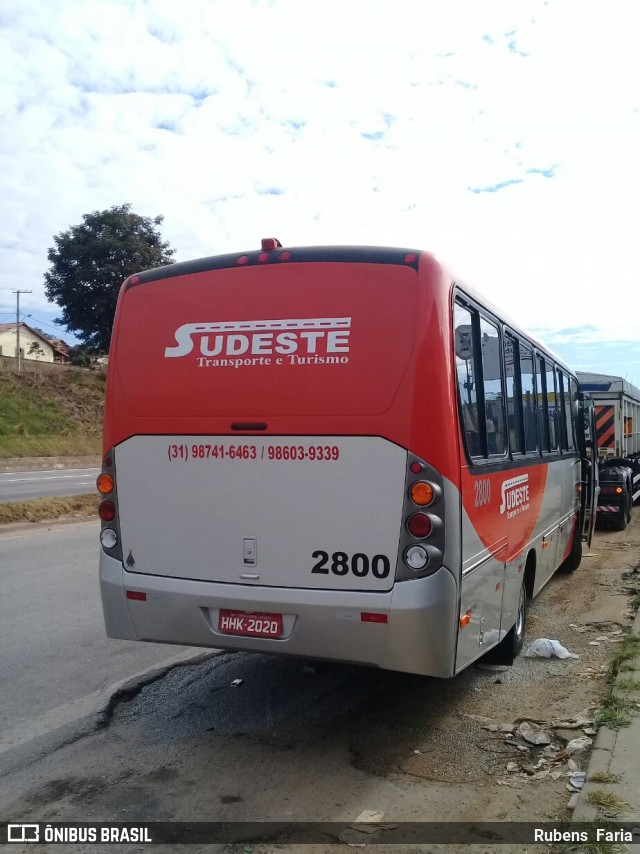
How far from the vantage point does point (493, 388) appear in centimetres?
591

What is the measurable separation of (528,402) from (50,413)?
40.3 metres

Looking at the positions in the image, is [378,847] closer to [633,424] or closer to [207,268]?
[207,268]

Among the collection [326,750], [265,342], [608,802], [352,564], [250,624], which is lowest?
[326,750]

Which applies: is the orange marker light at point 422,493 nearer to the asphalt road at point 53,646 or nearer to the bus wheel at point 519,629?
the bus wheel at point 519,629

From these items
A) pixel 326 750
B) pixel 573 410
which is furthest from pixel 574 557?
pixel 326 750

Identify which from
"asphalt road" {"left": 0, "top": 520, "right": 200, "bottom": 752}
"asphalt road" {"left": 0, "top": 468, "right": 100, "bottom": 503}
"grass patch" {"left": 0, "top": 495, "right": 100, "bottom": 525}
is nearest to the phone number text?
"asphalt road" {"left": 0, "top": 520, "right": 200, "bottom": 752}

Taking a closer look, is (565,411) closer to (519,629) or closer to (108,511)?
(519,629)

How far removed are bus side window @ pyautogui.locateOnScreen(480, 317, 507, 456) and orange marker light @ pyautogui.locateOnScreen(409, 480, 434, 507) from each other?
113 centimetres

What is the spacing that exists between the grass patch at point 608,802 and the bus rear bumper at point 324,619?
1.03m

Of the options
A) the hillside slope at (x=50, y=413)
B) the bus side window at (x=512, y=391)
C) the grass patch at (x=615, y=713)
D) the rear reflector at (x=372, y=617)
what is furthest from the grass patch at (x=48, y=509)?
the hillside slope at (x=50, y=413)

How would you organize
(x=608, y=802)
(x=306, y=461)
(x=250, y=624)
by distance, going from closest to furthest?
(x=608, y=802) < (x=306, y=461) < (x=250, y=624)

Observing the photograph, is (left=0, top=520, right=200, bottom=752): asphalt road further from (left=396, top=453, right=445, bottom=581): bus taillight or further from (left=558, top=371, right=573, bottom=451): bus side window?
(left=558, top=371, right=573, bottom=451): bus side window

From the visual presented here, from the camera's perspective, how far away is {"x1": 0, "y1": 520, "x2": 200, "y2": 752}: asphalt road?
5.82 metres

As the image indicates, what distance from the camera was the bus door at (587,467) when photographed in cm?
1168
